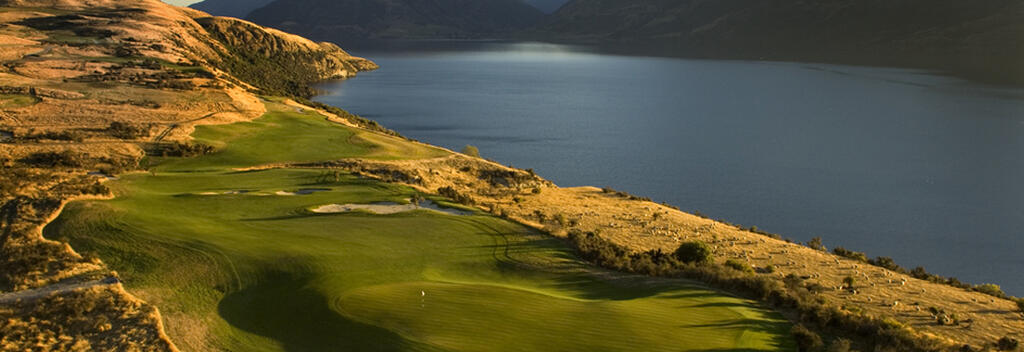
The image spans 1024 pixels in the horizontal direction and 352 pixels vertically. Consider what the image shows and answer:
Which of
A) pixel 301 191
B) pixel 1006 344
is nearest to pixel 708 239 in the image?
pixel 1006 344

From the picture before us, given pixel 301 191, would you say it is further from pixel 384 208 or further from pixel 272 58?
pixel 272 58

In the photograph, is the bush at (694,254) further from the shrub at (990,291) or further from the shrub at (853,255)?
the shrub at (990,291)

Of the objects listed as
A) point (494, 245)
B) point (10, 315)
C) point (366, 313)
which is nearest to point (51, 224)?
point (10, 315)

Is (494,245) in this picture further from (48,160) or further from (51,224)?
(48,160)

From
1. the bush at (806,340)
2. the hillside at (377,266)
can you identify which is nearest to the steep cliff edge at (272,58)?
the hillside at (377,266)

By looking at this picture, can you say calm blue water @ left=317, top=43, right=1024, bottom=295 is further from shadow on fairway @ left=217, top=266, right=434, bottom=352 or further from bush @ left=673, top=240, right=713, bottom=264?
shadow on fairway @ left=217, top=266, right=434, bottom=352

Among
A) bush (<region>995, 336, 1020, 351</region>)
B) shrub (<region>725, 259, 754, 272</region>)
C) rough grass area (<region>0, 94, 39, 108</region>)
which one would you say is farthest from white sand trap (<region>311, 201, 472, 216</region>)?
rough grass area (<region>0, 94, 39, 108</region>)
